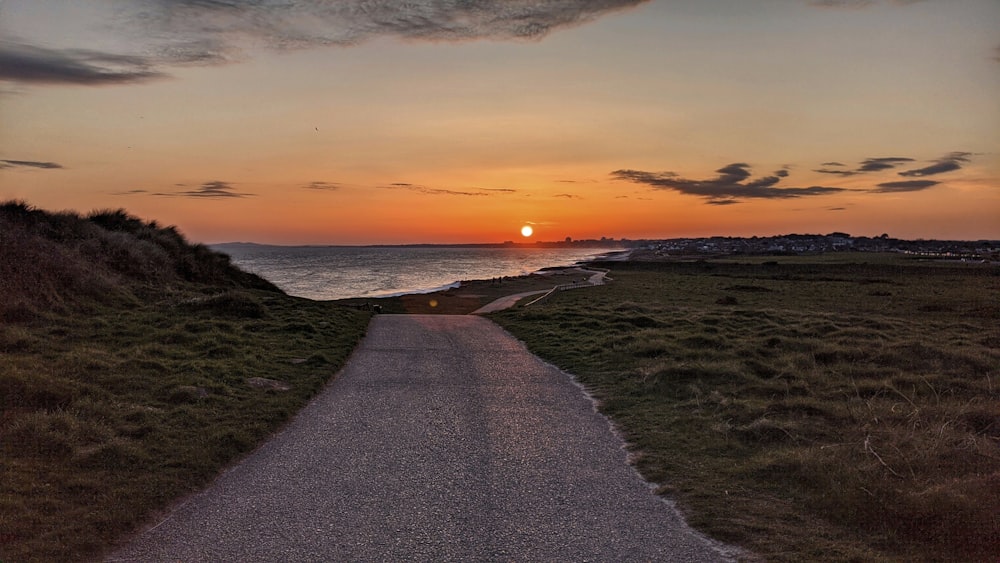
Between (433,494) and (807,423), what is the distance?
7.37 metres

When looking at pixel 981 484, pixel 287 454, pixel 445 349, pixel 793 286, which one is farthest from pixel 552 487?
pixel 793 286

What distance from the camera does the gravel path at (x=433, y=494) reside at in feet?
20.7

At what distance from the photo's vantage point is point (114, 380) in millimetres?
12688

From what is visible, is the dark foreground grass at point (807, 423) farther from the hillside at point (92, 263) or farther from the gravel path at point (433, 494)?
the hillside at point (92, 263)

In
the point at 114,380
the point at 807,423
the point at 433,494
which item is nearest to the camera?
the point at 433,494

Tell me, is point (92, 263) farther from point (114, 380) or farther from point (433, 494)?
point (433, 494)

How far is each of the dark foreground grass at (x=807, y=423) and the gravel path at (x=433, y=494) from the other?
2.74 feet

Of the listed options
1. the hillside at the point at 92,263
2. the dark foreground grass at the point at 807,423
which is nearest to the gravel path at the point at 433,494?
the dark foreground grass at the point at 807,423

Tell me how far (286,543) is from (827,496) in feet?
23.1

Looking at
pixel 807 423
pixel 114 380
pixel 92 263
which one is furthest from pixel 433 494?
pixel 92 263

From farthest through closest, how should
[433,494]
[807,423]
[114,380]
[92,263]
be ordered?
1. [92,263]
2. [114,380]
3. [807,423]
4. [433,494]

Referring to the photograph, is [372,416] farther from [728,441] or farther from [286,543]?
[728,441]

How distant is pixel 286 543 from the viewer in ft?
21.0

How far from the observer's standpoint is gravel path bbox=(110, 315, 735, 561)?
20.7 feet
